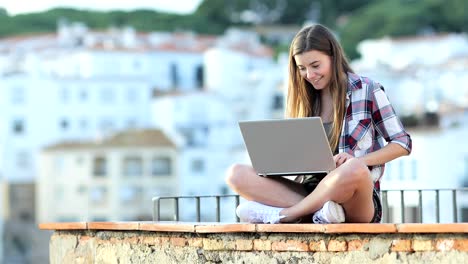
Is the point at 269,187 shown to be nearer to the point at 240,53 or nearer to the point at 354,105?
the point at 354,105

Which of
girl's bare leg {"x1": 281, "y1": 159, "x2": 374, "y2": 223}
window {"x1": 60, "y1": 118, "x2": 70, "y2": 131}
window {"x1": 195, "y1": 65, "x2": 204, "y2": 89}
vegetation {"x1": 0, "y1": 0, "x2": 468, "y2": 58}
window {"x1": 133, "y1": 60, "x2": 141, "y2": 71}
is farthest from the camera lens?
vegetation {"x1": 0, "y1": 0, "x2": 468, "y2": 58}

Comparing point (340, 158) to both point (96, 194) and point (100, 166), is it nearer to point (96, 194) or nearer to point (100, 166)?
point (96, 194)

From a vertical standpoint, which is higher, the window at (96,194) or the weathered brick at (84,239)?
the window at (96,194)

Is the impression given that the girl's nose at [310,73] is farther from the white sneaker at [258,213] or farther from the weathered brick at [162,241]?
the weathered brick at [162,241]

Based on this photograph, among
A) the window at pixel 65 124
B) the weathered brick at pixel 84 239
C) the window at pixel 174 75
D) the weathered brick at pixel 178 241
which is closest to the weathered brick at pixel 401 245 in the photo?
the weathered brick at pixel 178 241

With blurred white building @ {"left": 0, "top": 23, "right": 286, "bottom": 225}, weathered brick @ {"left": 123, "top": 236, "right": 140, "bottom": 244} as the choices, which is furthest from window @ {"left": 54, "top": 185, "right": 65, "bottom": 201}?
weathered brick @ {"left": 123, "top": 236, "right": 140, "bottom": 244}

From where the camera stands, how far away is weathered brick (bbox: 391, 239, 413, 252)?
7930 mm

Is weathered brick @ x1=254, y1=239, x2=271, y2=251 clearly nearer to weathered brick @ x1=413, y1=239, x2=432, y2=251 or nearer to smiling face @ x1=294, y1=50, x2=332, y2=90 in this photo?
weathered brick @ x1=413, y1=239, x2=432, y2=251

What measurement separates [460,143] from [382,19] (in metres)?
66.5

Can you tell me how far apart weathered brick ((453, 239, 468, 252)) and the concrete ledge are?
0.06 meters

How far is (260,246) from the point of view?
338 inches

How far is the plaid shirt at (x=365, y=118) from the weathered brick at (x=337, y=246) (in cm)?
101

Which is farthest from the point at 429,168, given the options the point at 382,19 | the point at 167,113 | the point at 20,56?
the point at 382,19

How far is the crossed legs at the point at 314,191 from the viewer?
8555 mm
